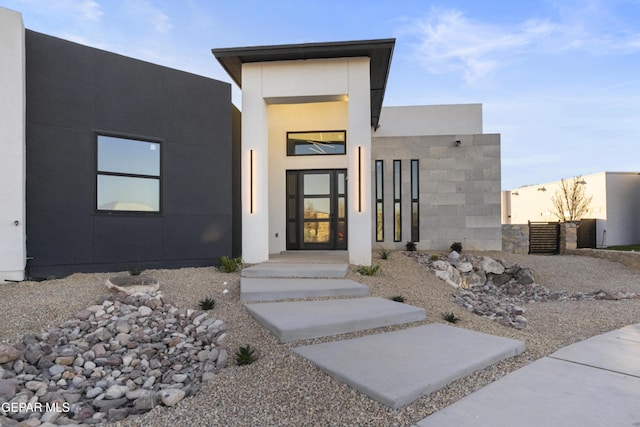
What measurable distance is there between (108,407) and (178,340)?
43.5 inches

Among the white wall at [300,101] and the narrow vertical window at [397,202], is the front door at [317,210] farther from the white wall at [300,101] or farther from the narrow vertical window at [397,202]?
the narrow vertical window at [397,202]

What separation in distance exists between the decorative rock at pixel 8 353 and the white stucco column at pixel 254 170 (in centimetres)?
423

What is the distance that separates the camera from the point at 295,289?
196 inches

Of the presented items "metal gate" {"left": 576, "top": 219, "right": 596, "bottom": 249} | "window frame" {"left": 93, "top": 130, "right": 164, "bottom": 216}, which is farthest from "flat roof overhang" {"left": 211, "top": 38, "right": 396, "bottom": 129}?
"metal gate" {"left": 576, "top": 219, "right": 596, "bottom": 249}

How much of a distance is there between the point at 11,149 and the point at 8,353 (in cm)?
359

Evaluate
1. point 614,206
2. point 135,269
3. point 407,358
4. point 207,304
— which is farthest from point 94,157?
point 614,206

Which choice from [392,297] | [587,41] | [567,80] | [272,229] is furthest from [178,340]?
[567,80]

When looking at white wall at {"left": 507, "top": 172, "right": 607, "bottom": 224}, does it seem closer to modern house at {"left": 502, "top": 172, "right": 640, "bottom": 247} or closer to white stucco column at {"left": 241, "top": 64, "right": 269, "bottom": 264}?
modern house at {"left": 502, "top": 172, "right": 640, "bottom": 247}

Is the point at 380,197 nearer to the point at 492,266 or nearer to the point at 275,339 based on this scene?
the point at 492,266

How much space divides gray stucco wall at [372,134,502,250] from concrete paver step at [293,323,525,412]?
7717mm

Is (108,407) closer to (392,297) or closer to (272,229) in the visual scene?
(392,297)

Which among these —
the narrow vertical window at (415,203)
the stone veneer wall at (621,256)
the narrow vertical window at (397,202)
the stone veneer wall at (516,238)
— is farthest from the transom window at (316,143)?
the stone veneer wall at (621,256)

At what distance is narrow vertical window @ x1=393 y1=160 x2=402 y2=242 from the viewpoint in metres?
11.3

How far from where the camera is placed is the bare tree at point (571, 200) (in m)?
20.2
